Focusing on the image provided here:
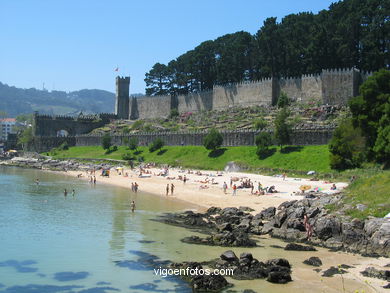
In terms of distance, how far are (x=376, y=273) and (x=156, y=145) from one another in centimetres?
5393

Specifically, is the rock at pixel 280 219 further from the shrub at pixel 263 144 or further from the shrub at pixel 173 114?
the shrub at pixel 173 114

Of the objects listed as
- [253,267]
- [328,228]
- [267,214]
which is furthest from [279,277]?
[267,214]

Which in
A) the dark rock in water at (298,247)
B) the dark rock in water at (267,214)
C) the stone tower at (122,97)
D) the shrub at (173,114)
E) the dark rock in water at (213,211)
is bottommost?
the dark rock in water at (298,247)

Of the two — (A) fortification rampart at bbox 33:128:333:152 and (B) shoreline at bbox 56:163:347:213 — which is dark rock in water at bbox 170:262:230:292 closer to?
(B) shoreline at bbox 56:163:347:213

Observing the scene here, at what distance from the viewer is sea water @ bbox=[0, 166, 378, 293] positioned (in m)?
17.2

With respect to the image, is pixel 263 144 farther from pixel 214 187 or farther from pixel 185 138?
pixel 185 138

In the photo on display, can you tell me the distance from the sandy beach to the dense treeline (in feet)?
81.3

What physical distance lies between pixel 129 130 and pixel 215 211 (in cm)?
5587

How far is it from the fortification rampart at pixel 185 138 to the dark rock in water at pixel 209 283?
37358 mm

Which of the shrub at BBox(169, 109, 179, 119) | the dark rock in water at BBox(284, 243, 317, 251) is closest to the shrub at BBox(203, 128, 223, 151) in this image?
the shrub at BBox(169, 109, 179, 119)

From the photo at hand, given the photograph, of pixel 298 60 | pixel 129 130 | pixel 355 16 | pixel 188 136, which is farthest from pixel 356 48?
pixel 129 130

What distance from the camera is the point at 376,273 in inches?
687

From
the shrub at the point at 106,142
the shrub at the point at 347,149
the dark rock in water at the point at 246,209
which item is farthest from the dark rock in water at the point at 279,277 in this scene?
the shrub at the point at 106,142

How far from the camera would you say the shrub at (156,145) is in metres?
69.6
